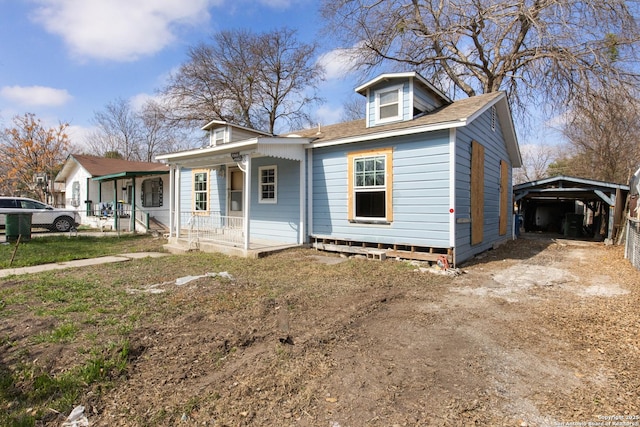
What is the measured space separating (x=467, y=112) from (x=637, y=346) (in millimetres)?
5525

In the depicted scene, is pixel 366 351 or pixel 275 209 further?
pixel 275 209

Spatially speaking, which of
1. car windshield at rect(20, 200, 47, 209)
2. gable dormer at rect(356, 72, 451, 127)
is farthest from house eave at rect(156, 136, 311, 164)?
car windshield at rect(20, 200, 47, 209)

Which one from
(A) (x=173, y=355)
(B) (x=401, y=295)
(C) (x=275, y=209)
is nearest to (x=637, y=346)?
(B) (x=401, y=295)

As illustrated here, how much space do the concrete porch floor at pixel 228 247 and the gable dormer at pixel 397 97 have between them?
428 cm

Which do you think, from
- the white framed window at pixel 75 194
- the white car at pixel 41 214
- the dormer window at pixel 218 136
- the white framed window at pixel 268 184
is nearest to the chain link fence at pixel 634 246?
the white framed window at pixel 268 184

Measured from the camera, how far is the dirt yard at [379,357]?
2309 millimetres

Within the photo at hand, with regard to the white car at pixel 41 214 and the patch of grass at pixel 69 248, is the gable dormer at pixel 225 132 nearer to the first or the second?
the patch of grass at pixel 69 248

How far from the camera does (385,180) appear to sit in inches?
317

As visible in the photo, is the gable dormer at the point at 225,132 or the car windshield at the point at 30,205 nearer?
the gable dormer at the point at 225,132

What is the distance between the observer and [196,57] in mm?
24688

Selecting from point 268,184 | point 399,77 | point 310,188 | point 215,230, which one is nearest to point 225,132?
point 268,184

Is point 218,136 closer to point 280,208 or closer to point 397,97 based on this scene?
point 280,208

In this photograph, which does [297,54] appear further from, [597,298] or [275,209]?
[597,298]

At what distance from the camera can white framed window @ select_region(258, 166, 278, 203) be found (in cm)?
1017
